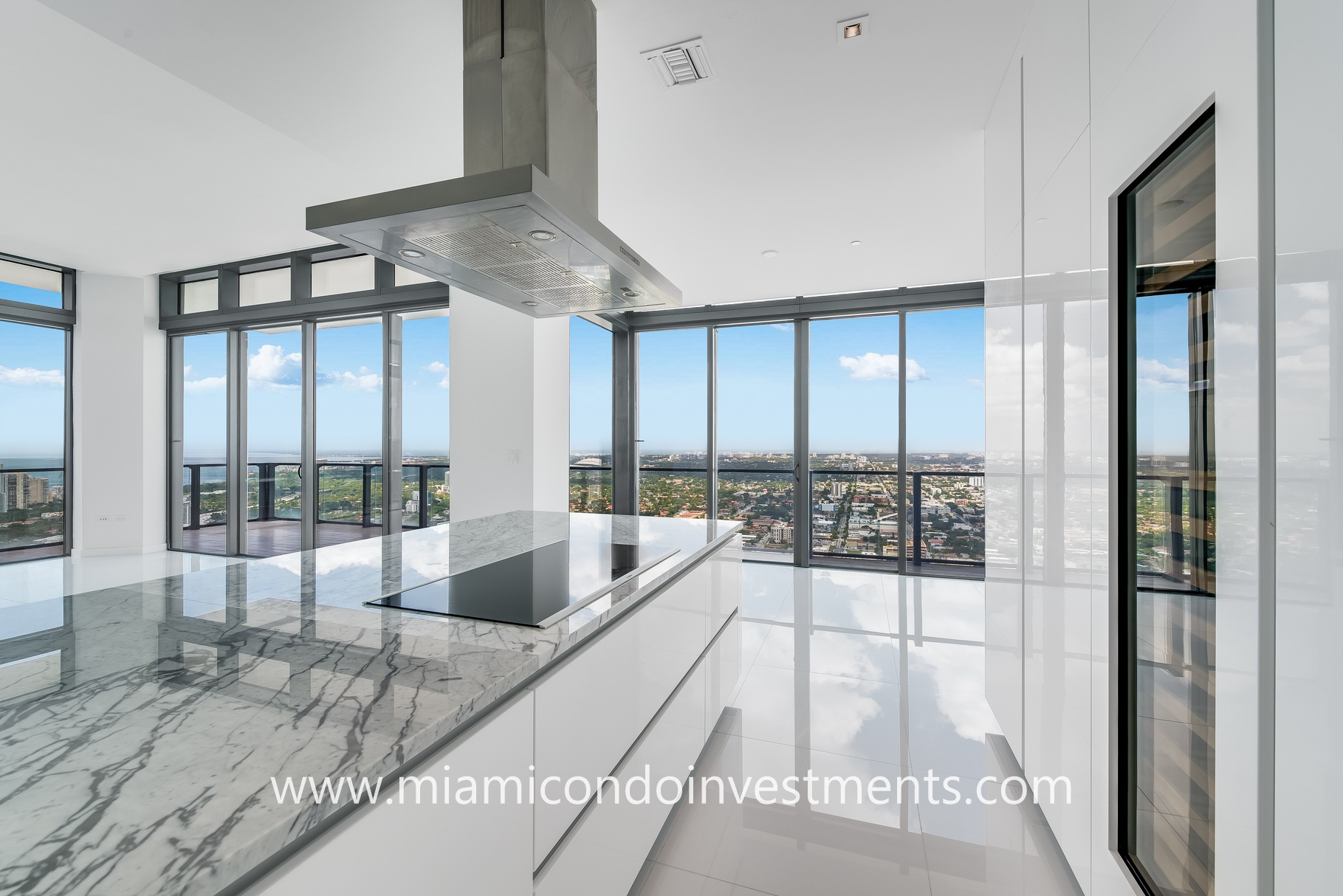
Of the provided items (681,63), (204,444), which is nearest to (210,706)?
(681,63)

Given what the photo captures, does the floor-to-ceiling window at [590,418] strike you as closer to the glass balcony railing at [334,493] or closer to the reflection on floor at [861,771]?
the glass balcony railing at [334,493]

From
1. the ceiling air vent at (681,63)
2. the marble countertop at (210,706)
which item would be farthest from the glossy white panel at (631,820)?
the ceiling air vent at (681,63)

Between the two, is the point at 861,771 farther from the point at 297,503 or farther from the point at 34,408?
the point at 34,408

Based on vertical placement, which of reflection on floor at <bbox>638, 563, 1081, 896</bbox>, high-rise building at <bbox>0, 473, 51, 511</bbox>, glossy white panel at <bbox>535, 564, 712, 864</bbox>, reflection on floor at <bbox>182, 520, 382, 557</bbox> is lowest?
reflection on floor at <bbox>638, 563, 1081, 896</bbox>

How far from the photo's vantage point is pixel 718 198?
335cm

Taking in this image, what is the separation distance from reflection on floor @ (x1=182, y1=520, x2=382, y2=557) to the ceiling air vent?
462 cm

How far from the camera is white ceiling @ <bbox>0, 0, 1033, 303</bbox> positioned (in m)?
1.93

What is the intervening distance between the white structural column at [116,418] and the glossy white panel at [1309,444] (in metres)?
7.88

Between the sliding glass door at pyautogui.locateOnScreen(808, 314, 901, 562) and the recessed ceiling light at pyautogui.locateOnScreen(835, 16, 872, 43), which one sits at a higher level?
the recessed ceiling light at pyautogui.locateOnScreen(835, 16, 872, 43)

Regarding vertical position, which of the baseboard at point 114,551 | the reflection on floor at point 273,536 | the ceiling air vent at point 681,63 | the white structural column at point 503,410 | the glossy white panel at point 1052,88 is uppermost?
the ceiling air vent at point 681,63

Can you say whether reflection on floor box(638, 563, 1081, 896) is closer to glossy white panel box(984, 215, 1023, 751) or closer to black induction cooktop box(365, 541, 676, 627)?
glossy white panel box(984, 215, 1023, 751)

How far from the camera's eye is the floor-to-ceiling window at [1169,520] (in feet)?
3.30

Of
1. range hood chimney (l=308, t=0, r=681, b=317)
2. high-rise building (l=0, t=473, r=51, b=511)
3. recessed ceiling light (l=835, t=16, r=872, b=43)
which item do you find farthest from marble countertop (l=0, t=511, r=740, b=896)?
high-rise building (l=0, t=473, r=51, b=511)

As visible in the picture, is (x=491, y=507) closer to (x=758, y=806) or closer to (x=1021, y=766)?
(x=758, y=806)
